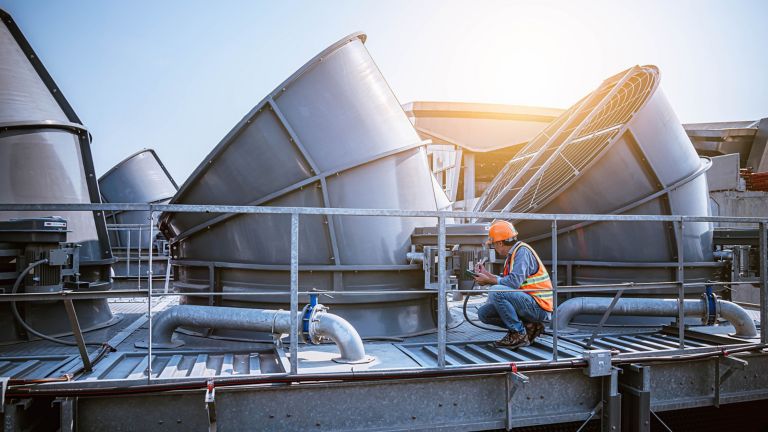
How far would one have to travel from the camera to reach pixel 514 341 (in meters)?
5.02

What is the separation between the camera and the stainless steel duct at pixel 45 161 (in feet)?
19.1

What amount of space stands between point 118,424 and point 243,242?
2.49m

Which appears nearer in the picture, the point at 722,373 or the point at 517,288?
the point at 517,288

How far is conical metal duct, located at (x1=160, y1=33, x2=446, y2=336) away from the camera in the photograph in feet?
18.6

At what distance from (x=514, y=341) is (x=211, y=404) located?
293 centimetres

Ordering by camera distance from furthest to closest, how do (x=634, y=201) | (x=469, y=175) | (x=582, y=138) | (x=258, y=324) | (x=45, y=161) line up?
(x=469, y=175) → (x=582, y=138) → (x=634, y=201) → (x=45, y=161) → (x=258, y=324)

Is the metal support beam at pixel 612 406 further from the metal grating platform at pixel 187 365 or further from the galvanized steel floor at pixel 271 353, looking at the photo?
the metal grating platform at pixel 187 365

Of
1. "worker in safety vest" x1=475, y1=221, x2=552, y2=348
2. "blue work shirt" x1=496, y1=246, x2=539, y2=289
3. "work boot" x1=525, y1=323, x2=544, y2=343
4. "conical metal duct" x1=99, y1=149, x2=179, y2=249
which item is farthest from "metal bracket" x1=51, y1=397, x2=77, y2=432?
"conical metal duct" x1=99, y1=149, x2=179, y2=249

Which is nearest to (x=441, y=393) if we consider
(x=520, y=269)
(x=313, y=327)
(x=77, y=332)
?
(x=313, y=327)

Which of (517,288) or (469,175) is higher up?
(469,175)

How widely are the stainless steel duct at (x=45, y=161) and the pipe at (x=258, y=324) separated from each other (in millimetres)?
1745

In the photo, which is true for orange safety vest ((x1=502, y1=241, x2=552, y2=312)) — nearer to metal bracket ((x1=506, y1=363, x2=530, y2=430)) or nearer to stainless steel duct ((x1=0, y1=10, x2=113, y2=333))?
metal bracket ((x1=506, y1=363, x2=530, y2=430))

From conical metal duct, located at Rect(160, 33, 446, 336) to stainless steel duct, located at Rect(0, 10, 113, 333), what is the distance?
4.28ft

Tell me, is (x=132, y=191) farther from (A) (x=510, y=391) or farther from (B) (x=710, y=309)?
(B) (x=710, y=309)
